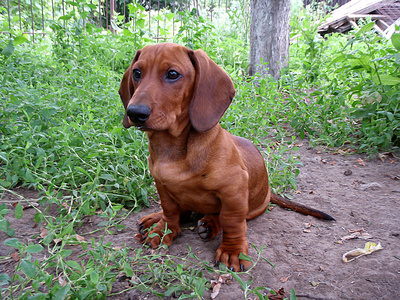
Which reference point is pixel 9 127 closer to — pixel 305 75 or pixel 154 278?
pixel 154 278

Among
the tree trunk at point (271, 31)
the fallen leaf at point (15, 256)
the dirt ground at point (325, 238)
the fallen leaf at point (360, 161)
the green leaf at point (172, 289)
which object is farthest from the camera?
the tree trunk at point (271, 31)

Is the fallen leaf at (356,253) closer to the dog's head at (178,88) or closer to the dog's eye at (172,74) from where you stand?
the dog's head at (178,88)

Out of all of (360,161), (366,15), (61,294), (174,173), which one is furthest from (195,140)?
(366,15)

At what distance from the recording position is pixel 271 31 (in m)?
6.27

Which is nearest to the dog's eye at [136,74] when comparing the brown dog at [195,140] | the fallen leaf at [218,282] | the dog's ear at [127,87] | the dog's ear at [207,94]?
the brown dog at [195,140]

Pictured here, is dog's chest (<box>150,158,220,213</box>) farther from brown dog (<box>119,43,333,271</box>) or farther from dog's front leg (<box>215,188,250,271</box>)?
dog's front leg (<box>215,188,250,271</box>)

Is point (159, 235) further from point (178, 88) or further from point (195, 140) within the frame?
point (178, 88)

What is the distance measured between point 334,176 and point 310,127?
1.35 metres

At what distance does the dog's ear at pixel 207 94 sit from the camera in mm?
2211

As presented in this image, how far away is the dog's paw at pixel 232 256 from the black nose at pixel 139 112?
103 cm

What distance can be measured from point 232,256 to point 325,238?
0.84m

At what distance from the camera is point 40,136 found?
10.5ft

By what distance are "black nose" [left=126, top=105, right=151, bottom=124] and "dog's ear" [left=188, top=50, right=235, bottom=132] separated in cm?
34

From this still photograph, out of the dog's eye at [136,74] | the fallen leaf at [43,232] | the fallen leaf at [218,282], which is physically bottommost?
the fallen leaf at [218,282]
